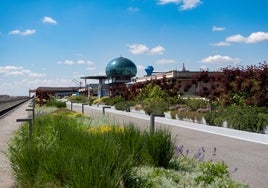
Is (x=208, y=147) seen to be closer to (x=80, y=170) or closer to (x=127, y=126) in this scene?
(x=127, y=126)

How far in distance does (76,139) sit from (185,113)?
64.8ft

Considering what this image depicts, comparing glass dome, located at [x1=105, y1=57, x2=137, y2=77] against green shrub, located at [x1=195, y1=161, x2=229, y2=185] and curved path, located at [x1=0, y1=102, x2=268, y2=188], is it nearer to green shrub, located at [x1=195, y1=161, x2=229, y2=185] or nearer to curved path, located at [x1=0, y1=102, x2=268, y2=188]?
curved path, located at [x1=0, y1=102, x2=268, y2=188]

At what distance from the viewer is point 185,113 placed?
26.3 meters

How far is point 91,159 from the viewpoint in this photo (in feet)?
16.8

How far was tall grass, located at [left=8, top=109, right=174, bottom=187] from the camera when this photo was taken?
4859mm

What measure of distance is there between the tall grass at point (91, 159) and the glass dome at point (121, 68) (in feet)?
422

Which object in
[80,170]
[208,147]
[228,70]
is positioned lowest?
[208,147]

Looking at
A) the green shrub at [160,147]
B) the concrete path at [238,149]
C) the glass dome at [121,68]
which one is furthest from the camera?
the glass dome at [121,68]

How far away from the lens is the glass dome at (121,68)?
13625 centimetres

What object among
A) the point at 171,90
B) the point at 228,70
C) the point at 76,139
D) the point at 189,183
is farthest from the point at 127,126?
the point at 171,90

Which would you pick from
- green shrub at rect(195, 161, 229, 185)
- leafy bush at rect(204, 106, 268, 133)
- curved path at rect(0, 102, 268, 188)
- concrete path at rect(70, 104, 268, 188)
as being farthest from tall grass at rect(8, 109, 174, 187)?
leafy bush at rect(204, 106, 268, 133)

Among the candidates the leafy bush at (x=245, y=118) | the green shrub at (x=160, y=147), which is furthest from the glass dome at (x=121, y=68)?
the green shrub at (x=160, y=147)

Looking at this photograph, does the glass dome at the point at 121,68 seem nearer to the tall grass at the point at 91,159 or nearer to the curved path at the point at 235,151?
the curved path at the point at 235,151

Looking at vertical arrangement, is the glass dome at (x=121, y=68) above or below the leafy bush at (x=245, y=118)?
above
